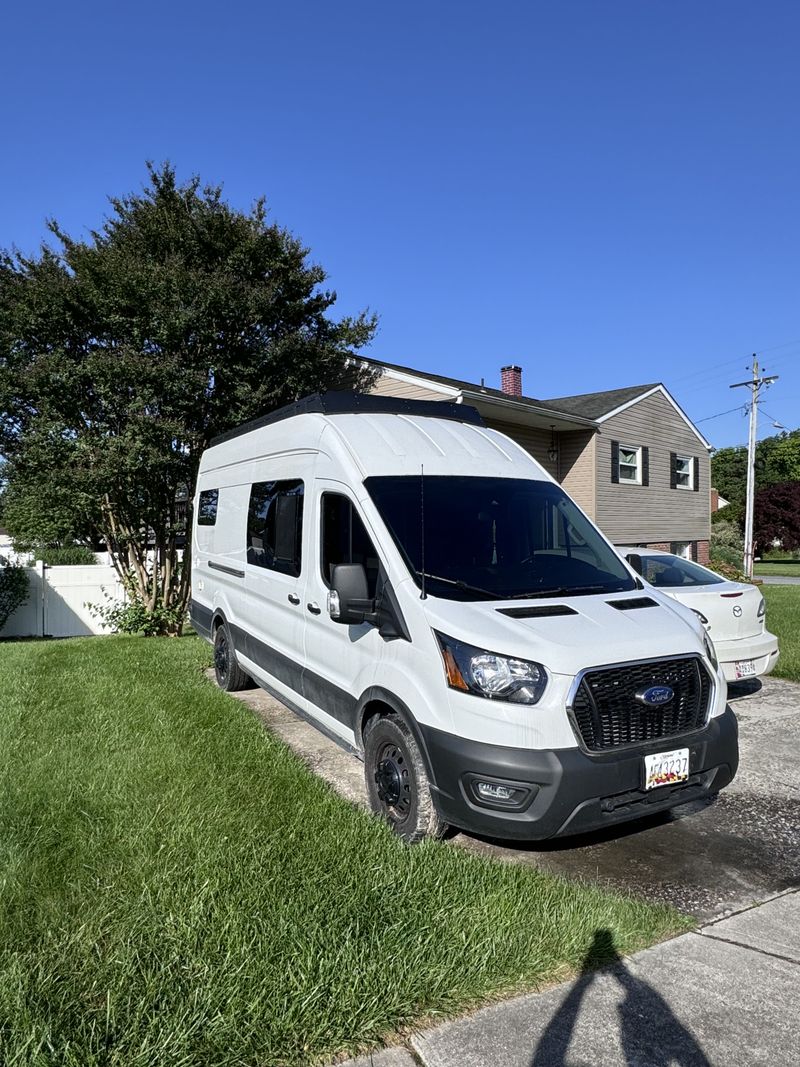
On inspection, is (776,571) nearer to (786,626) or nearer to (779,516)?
(779,516)

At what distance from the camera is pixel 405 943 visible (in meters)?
2.72

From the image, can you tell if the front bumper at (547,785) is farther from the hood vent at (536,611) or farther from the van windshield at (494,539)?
the van windshield at (494,539)

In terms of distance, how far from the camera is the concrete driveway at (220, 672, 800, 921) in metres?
3.49

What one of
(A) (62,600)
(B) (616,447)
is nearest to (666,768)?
(A) (62,600)

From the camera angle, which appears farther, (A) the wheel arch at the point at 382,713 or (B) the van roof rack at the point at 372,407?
(B) the van roof rack at the point at 372,407

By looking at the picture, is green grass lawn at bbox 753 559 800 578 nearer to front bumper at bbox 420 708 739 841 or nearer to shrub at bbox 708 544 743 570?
shrub at bbox 708 544 743 570

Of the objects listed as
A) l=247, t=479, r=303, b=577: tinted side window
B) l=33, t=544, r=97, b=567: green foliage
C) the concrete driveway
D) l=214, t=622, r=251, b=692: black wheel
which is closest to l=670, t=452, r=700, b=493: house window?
the concrete driveway

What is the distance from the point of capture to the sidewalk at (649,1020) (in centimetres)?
227

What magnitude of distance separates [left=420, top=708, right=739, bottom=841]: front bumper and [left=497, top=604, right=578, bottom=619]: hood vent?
0.67m

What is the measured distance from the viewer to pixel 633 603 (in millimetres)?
3916

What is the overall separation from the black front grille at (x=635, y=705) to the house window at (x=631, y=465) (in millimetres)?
16744

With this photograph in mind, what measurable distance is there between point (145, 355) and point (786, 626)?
12340 millimetres

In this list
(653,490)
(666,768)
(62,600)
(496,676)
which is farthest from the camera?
(653,490)

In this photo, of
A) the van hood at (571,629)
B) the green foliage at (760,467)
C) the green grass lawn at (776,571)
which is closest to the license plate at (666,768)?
the van hood at (571,629)
